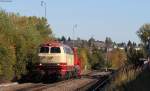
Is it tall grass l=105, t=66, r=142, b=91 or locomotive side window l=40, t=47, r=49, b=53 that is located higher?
locomotive side window l=40, t=47, r=49, b=53

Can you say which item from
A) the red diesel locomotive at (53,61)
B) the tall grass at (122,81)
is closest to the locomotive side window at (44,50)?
the red diesel locomotive at (53,61)

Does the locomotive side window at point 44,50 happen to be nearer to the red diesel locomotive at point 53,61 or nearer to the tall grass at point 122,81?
the red diesel locomotive at point 53,61

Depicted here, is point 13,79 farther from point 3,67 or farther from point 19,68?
point 3,67

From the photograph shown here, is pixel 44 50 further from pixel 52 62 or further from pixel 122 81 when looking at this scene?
pixel 122 81

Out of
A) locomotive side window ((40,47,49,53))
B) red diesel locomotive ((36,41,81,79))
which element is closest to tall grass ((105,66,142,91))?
red diesel locomotive ((36,41,81,79))

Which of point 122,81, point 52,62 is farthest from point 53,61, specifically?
point 122,81

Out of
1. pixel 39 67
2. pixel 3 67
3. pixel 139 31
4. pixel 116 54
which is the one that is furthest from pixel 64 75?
pixel 116 54

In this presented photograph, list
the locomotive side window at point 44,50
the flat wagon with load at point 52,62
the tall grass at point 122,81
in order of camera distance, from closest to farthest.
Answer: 1. the tall grass at point 122,81
2. the flat wagon with load at point 52,62
3. the locomotive side window at point 44,50

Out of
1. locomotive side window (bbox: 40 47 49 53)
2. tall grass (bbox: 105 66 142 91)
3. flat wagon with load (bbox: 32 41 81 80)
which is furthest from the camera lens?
locomotive side window (bbox: 40 47 49 53)

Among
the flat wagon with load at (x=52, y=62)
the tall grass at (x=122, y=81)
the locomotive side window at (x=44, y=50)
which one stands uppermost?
the locomotive side window at (x=44, y=50)

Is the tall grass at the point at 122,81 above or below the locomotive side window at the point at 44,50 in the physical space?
below

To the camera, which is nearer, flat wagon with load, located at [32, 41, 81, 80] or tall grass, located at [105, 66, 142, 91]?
tall grass, located at [105, 66, 142, 91]

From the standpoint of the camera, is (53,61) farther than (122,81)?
Yes

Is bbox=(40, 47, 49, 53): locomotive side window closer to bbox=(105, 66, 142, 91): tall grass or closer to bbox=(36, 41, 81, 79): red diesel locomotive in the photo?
bbox=(36, 41, 81, 79): red diesel locomotive
